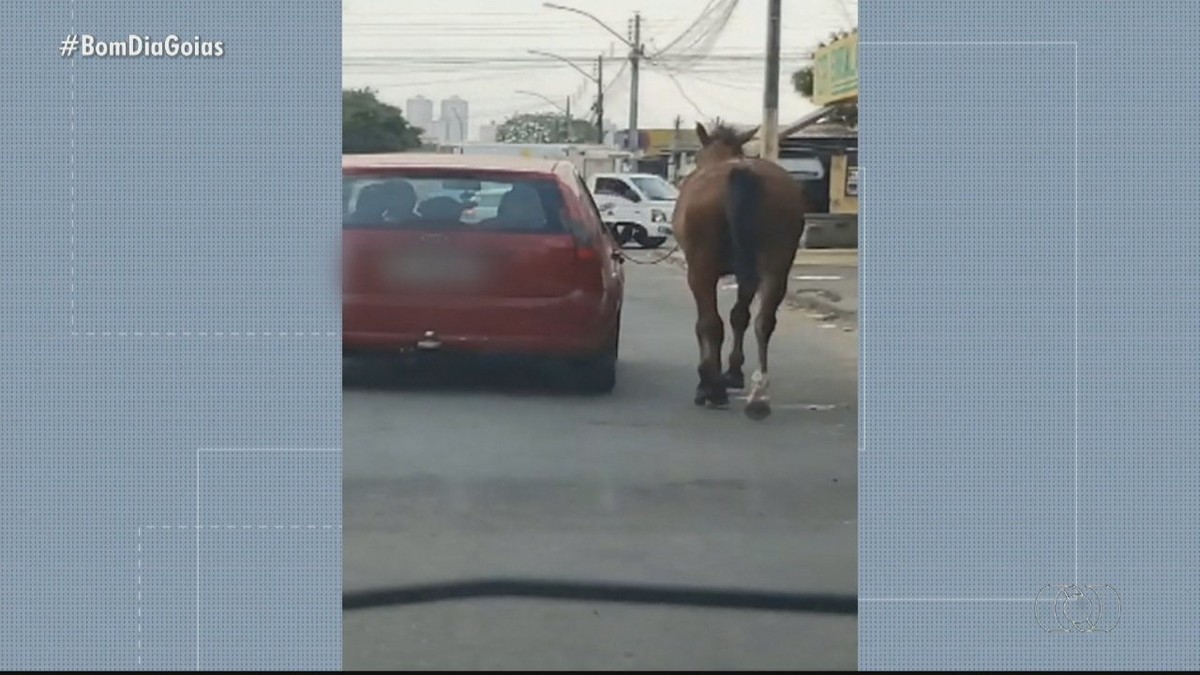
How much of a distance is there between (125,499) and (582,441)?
3284 mm

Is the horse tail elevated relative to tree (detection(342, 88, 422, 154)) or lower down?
lower down

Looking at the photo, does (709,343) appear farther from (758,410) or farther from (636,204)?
(636,204)

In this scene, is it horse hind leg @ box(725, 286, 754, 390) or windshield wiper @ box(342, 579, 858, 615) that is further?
horse hind leg @ box(725, 286, 754, 390)

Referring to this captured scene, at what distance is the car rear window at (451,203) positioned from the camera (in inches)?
391

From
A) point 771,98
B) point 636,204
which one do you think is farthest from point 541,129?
point 771,98

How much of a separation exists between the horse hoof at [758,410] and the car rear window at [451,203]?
4.99ft

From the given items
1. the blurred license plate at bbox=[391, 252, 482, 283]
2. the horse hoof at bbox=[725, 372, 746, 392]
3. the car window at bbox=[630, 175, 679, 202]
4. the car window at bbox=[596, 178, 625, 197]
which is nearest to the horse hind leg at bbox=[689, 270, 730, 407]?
the horse hoof at bbox=[725, 372, 746, 392]

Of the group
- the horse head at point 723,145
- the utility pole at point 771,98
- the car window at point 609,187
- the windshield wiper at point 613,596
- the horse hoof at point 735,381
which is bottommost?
the windshield wiper at point 613,596

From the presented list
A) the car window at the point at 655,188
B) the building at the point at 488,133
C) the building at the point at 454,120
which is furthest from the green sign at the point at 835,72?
the building at the point at 454,120

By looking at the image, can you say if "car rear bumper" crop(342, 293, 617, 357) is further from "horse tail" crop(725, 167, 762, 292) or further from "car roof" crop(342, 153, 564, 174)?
"horse tail" crop(725, 167, 762, 292)

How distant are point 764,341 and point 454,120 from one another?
12.0ft

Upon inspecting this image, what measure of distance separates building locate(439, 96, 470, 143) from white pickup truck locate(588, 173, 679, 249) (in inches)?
376

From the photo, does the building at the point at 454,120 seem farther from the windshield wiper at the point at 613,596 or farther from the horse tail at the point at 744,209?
the windshield wiper at the point at 613,596

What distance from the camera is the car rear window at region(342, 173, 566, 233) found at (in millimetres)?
9930
